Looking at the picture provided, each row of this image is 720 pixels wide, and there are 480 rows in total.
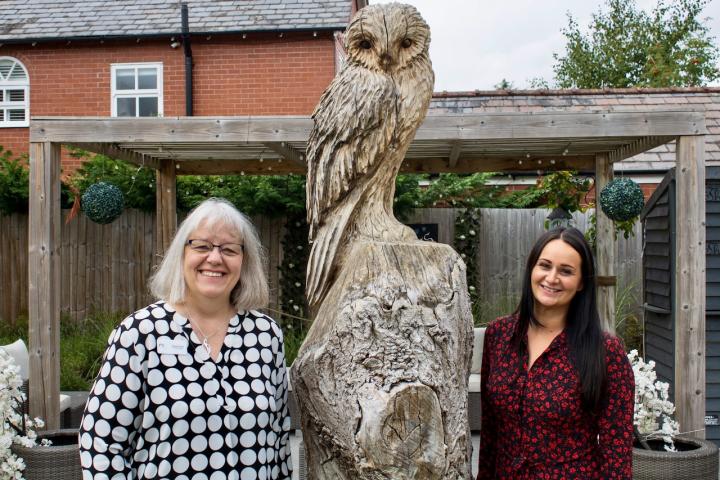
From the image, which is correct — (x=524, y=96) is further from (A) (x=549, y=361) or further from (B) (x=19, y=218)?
(A) (x=549, y=361)

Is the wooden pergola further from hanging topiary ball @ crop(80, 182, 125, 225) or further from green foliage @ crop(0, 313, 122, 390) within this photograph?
green foliage @ crop(0, 313, 122, 390)

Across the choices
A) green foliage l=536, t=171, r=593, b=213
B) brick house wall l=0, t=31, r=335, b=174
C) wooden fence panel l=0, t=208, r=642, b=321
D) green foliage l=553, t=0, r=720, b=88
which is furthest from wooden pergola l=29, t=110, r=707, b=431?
green foliage l=553, t=0, r=720, b=88

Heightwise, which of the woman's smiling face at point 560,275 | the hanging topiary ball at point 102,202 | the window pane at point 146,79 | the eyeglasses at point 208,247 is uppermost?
the window pane at point 146,79

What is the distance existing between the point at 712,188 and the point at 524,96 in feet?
15.1

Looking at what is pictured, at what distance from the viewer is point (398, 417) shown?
2.00 m

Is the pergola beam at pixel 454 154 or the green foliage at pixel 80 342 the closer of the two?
the pergola beam at pixel 454 154

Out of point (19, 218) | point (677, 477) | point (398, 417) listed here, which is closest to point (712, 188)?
point (677, 477)

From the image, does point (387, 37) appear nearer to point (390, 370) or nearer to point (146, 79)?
point (390, 370)

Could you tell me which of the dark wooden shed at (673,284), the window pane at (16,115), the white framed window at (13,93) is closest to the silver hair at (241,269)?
the dark wooden shed at (673,284)

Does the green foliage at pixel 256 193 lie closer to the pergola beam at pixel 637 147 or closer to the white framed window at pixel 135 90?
the white framed window at pixel 135 90

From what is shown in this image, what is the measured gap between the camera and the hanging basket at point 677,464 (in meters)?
3.97

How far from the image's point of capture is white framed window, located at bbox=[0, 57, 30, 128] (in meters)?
11.1

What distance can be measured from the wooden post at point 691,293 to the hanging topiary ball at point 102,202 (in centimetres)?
389

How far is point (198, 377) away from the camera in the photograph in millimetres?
1820
